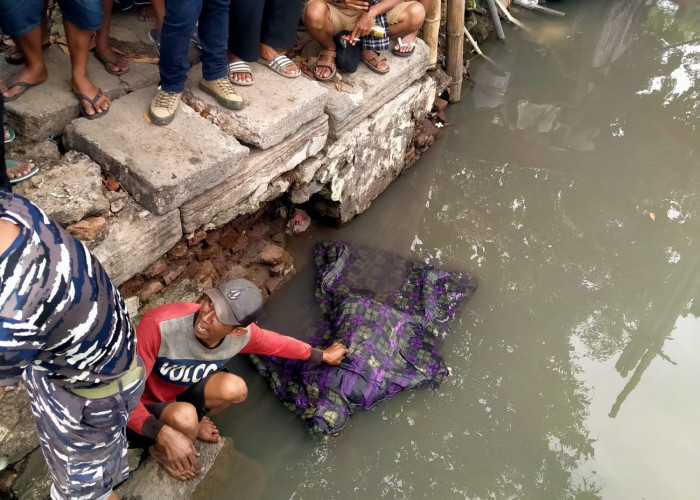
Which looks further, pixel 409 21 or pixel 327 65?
pixel 409 21

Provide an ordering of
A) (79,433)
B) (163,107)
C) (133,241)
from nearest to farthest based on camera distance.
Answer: (79,433) < (133,241) < (163,107)

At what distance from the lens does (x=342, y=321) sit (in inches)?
119

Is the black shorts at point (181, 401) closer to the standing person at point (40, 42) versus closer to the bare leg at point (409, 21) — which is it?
the standing person at point (40, 42)

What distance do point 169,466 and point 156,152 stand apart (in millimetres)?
1311

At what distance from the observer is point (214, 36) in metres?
2.61

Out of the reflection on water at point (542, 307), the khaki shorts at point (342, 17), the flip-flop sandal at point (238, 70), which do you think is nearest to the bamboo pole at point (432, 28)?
the reflection on water at point (542, 307)

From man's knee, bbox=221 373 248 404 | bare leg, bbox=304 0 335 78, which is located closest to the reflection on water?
man's knee, bbox=221 373 248 404

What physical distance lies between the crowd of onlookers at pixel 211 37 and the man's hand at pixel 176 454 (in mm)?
1368

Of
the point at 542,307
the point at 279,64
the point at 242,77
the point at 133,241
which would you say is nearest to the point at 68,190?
the point at 133,241

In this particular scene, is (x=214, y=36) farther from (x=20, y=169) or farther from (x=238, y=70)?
(x=20, y=169)

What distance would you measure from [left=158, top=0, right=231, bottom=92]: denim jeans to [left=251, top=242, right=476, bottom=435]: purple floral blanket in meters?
1.28

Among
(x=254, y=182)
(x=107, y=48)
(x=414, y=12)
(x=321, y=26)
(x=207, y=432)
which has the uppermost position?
(x=414, y=12)

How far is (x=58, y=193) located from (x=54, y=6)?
56.8 inches

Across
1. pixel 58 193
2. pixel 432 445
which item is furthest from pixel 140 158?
pixel 432 445
